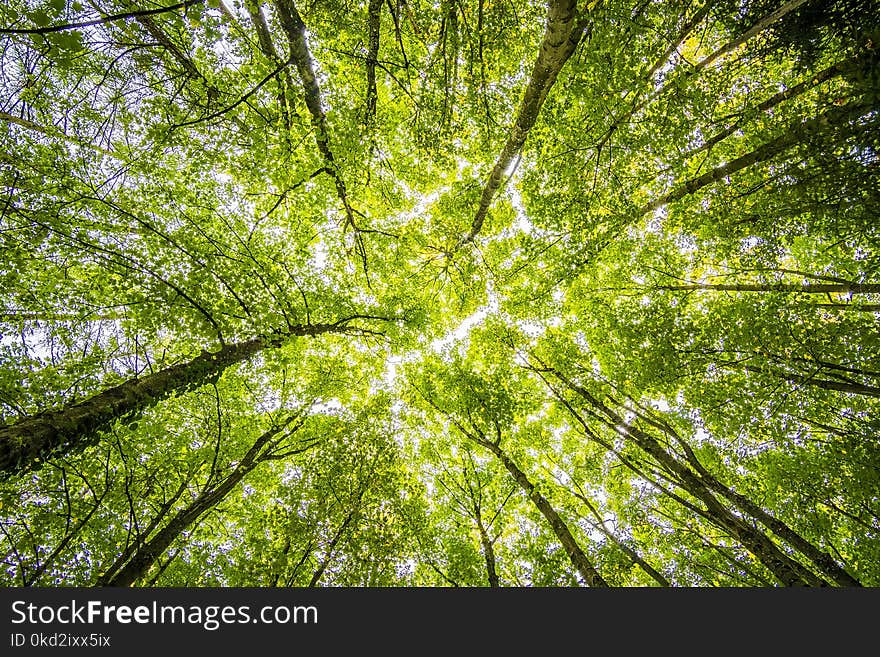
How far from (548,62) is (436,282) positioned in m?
6.40

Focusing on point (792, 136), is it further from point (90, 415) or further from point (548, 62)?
point (90, 415)

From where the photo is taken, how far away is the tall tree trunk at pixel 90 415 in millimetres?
3254

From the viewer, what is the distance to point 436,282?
10289 millimetres

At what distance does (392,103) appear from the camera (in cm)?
768

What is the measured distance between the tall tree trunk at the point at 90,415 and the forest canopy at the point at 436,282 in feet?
0.14

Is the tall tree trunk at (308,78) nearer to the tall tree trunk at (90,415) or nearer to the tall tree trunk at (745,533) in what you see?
the tall tree trunk at (90,415)

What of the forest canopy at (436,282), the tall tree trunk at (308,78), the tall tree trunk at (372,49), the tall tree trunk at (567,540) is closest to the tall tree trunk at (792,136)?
the forest canopy at (436,282)

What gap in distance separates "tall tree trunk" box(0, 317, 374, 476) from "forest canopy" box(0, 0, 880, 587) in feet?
0.14

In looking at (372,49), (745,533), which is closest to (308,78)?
(372,49)

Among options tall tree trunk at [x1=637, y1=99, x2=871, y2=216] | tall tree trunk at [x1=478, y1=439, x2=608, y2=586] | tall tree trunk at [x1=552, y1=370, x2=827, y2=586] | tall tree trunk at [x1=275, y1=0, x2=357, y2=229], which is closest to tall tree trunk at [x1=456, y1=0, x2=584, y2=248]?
tall tree trunk at [x1=637, y1=99, x2=871, y2=216]

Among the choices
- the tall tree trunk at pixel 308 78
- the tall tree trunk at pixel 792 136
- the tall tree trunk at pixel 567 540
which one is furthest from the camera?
the tall tree trunk at pixel 567 540

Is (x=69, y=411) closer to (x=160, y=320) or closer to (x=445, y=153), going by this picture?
(x=160, y=320)

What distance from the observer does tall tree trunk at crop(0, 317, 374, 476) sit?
3.25 m

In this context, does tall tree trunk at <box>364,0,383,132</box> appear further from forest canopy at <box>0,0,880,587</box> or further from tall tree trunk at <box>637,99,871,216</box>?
tall tree trunk at <box>637,99,871,216</box>
